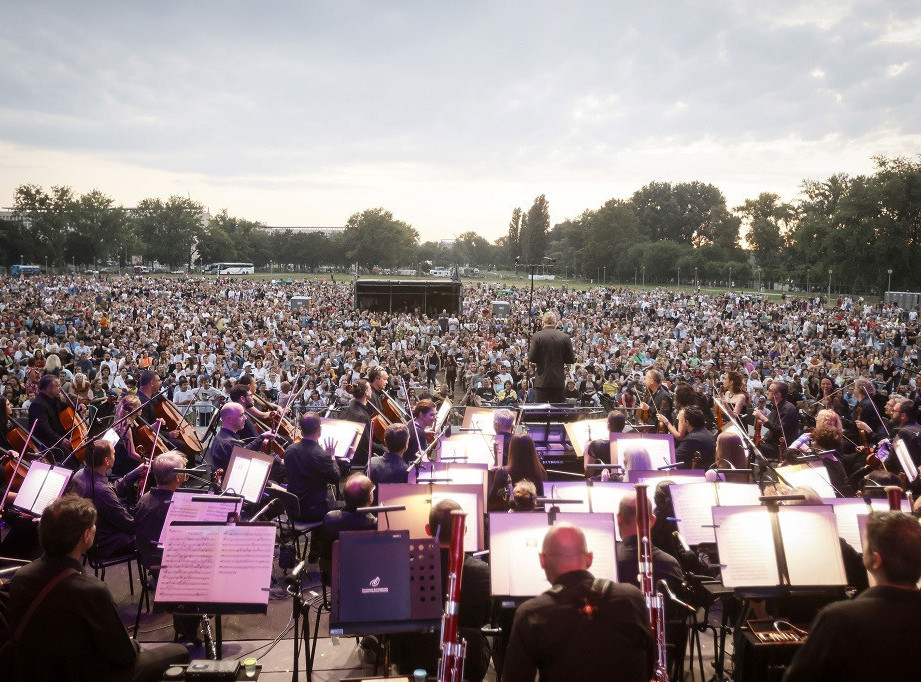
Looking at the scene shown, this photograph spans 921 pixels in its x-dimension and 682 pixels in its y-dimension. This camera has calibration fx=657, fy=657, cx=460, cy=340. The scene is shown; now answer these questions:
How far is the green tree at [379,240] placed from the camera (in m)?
89.1

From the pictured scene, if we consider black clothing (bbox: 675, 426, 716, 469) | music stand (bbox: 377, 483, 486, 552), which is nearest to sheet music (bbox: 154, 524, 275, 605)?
music stand (bbox: 377, 483, 486, 552)

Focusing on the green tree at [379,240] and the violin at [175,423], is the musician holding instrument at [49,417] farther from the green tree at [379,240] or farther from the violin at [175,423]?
the green tree at [379,240]

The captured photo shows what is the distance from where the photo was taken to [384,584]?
392 centimetres

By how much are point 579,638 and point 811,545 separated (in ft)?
7.65

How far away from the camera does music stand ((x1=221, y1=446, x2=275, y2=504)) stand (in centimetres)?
580

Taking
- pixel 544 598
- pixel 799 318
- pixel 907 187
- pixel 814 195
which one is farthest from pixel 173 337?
pixel 814 195

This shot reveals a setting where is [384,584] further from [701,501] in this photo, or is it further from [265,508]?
[701,501]

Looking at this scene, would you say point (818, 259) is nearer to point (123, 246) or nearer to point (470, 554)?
point (470, 554)

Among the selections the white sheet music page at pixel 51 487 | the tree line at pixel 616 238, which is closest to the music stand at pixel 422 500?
the white sheet music page at pixel 51 487

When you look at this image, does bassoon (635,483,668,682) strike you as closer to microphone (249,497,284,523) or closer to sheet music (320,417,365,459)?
microphone (249,497,284,523)

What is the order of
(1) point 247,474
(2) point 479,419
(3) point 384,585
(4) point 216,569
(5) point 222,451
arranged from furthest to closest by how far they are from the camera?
(2) point 479,419 → (5) point 222,451 → (1) point 247,474 → (4) point 216,569 → (3) point 384,585

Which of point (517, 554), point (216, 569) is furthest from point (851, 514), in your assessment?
point (216, 569)

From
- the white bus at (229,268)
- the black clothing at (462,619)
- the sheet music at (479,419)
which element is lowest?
the black clothing at (462,619)

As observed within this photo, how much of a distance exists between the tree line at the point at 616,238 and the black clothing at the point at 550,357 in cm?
4308
